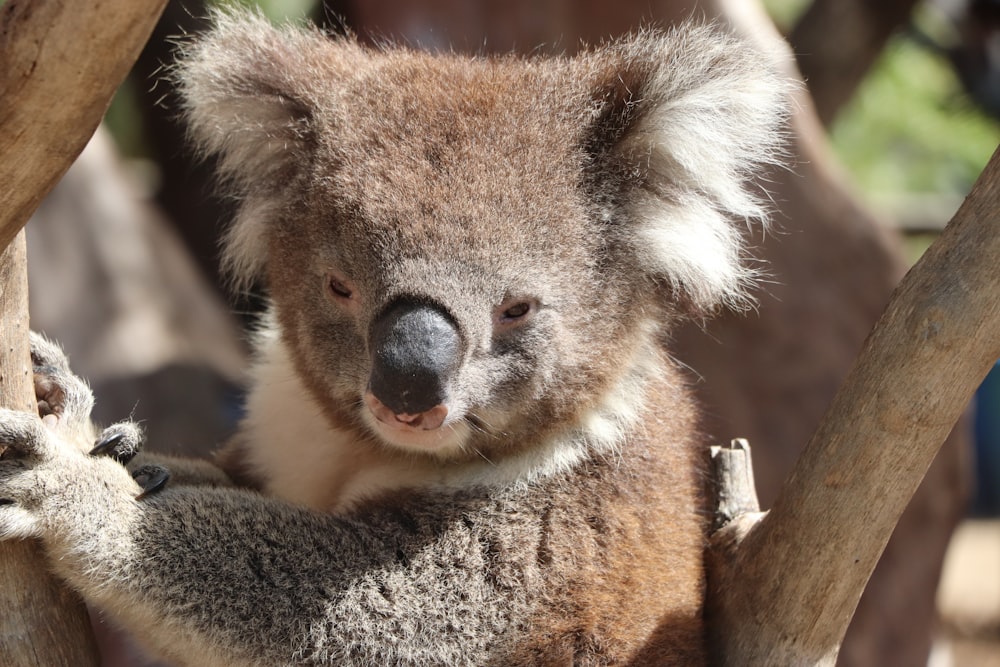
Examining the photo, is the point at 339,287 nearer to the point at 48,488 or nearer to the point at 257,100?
the point at 257,100

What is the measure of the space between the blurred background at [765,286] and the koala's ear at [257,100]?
5.72 ft

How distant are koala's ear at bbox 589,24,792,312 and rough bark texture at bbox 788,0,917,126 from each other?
14.7 ft

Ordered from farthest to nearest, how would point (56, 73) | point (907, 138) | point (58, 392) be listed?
point (907, 138) < point (58, 392) < point (56, 73)

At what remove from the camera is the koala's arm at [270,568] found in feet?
8.45

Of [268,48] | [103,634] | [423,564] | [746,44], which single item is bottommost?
[103,634]

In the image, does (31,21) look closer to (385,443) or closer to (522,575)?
(385,443)

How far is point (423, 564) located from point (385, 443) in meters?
0.38

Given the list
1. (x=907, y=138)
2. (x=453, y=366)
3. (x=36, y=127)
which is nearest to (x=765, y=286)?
(x=453, y=366)

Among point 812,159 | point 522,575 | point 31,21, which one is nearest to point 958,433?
point 812,159

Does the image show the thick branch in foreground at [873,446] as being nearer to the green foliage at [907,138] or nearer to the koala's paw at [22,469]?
the koala's paw at [22,469]

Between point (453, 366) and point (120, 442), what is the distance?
0.93m

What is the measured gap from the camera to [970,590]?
32.5 feet

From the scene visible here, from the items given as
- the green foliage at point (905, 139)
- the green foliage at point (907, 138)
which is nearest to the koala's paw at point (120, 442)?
the green foliage at point (907, 138)

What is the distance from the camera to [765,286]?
6.43 metres
